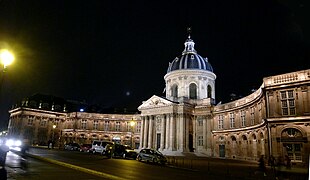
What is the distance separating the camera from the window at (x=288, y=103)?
99.3 feet

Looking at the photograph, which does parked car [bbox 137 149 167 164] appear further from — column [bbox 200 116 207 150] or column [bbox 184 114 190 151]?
column [bbox 200 116 207 150]

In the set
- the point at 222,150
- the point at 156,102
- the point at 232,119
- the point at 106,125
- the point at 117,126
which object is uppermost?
the point at 156,102

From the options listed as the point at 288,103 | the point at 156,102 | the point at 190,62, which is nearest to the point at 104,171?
the point at 288,103

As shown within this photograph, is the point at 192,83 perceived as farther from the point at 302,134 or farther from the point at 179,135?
the point at 302,134

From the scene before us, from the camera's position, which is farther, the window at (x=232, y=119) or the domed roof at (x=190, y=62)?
the domed roof at (x=190, y=62)

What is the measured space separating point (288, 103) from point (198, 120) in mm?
29010

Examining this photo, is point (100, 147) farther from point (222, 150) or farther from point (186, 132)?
point (222, 150)

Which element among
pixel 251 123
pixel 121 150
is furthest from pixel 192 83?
pixel 121 150

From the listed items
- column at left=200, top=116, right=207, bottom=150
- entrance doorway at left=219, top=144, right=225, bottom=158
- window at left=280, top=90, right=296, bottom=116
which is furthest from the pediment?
window at left=280, top=90, right=296, bottom=116

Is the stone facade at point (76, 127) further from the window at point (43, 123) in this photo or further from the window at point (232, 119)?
the window at point (232, 119)

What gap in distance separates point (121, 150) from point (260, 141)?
20796mm

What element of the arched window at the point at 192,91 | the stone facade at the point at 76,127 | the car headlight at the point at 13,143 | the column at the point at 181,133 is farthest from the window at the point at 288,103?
the car headlight at the point at 13,143

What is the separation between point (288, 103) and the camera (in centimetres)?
3062

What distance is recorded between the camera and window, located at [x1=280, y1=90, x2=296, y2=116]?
3027 centimetres
